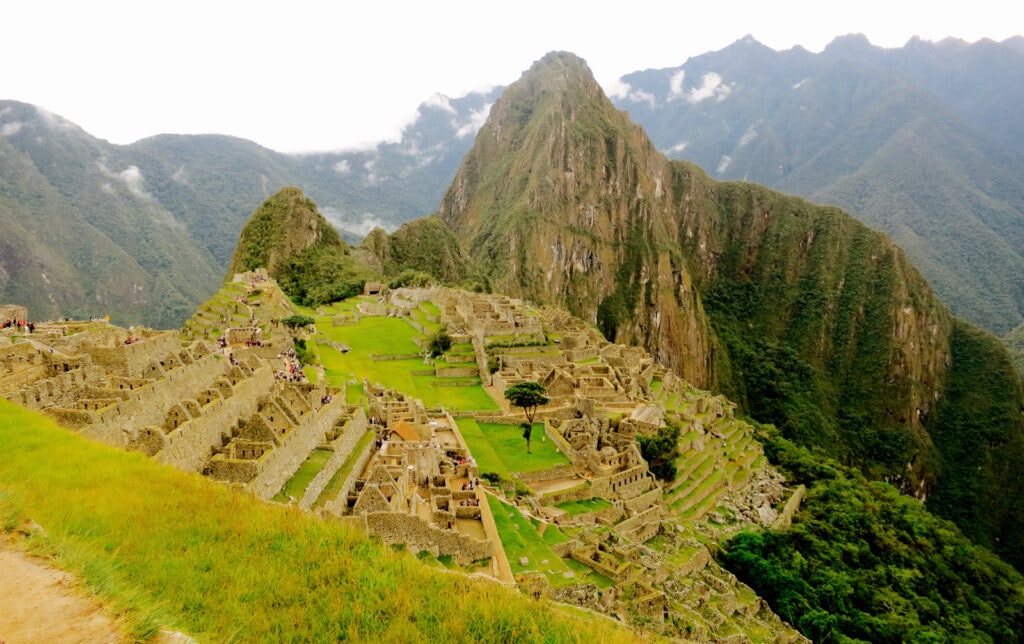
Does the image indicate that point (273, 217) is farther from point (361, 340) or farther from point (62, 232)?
point (361, 340)

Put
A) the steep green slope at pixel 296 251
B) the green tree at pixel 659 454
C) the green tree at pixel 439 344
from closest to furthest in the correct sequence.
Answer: the green tree at pixel 659 454 < the green tree at pixel 439 344 < the steep green slope at pixel 296 251

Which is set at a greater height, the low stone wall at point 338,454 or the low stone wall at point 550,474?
the low stone wall at point 338,454

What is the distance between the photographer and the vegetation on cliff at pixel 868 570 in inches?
1132

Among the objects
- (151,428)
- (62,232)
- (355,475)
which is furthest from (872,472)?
(62,232)

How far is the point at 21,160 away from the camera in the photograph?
73.5m

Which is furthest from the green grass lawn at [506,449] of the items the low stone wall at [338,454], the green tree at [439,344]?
the green tree at [439,344]

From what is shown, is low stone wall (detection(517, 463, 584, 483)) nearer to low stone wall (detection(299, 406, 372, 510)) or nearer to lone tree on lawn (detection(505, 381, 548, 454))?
lone tree on lawn (detection(505, 381, 548, 454))

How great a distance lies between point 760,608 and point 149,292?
68534mm

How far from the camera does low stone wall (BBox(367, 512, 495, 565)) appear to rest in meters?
15.4

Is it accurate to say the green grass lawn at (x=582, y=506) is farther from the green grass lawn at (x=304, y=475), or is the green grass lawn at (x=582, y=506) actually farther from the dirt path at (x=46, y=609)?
the dirt path at (x=46, y=609)

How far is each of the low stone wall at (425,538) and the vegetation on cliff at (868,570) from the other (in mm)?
17511

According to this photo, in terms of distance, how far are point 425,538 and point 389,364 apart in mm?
29417

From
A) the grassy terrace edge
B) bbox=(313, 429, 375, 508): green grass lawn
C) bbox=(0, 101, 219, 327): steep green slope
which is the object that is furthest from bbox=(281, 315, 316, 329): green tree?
the grassy terrace edge

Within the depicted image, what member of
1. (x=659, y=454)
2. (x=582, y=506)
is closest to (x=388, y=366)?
(x=659, y=454)
